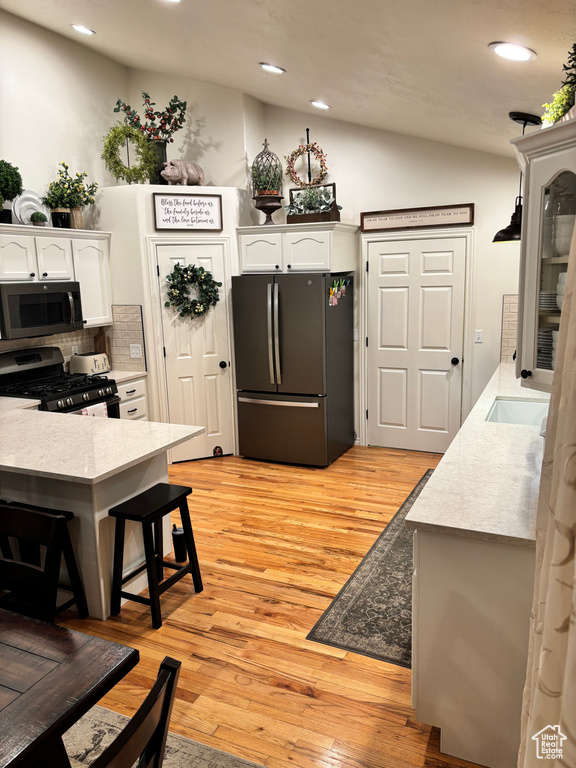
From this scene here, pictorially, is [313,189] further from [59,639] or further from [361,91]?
[59,639]

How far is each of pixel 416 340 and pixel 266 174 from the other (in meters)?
2.01

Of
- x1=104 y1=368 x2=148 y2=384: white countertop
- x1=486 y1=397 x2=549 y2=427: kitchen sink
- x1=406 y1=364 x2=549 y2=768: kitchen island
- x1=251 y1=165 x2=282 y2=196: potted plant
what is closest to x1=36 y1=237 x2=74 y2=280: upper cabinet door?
x1=104 y1=368 x2=148 y2=384: white countertop

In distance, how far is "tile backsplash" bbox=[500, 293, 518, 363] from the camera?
486 centimetres

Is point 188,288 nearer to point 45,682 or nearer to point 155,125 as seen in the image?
point 155,125

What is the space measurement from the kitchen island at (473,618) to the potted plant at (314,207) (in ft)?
11.0

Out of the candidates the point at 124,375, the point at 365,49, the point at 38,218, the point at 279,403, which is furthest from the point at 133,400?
the point at 365,49

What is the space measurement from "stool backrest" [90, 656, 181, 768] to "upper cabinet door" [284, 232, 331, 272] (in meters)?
4.07

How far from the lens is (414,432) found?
17.7ft

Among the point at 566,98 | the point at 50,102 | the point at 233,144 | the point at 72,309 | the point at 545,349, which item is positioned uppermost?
the point at 50,102

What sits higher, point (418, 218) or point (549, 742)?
point (418, 218)

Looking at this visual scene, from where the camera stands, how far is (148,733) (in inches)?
43.8

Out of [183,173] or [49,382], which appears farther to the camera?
[183,173]

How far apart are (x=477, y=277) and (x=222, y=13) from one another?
9.64 ft

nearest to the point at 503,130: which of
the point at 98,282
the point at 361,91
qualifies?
the point at 361,91
